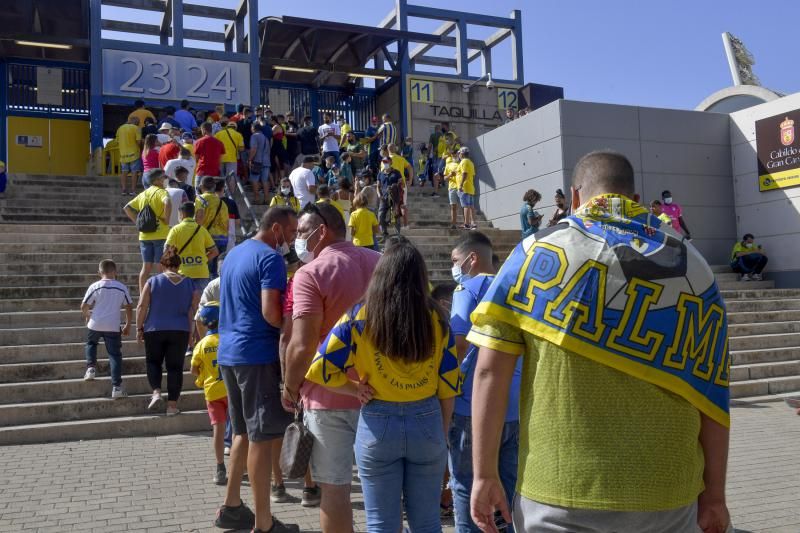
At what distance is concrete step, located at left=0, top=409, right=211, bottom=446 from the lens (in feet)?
23.1

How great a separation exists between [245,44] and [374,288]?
20246 millimetres

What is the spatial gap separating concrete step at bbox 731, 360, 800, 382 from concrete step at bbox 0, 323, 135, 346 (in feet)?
28.4

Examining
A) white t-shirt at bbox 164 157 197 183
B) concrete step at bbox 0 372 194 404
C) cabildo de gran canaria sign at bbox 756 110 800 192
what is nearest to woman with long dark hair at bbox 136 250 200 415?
concrete step at bbox 0 372 194 404

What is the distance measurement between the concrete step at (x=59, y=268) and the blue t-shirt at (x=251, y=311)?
729cm

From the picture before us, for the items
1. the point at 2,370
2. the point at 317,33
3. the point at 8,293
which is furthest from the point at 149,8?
the point at 2,370

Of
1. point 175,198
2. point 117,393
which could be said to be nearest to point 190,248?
point 175,198

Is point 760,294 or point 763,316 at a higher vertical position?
point 760,294

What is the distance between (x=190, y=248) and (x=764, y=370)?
26.4 ft

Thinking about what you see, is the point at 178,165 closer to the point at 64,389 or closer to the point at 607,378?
the point at 64,389

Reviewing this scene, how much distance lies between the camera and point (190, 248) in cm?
825

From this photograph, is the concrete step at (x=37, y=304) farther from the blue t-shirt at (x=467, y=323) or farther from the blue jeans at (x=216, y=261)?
the blue t-shirt at (x=467, y=323)

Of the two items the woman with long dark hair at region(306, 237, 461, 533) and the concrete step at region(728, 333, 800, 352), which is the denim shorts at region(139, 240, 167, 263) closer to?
the woman with long dark hair at region(306, 237, 461, 533)

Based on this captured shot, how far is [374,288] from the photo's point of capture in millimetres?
3320

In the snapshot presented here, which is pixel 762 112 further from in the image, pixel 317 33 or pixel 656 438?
pixel 656 438
